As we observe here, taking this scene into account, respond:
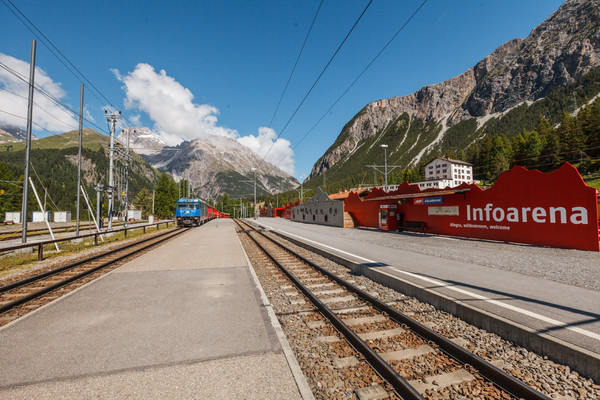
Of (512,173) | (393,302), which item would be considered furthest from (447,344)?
(512,173)

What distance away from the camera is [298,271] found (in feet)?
29.1

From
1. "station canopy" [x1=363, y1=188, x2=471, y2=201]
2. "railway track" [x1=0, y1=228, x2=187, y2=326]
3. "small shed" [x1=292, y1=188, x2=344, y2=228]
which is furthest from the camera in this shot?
"small shed" [x1=292, y1=188, x2=344, y2=228]

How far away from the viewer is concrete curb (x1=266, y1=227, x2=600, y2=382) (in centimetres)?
313

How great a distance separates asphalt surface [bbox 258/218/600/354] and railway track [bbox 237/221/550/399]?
1.51 m

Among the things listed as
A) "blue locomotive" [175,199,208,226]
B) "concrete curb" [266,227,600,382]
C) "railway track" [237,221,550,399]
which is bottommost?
"railway track" [237,221,550,399]

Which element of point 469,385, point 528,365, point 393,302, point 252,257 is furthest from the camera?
point 252,257

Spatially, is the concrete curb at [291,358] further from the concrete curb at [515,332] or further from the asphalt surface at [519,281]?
the asphalt surface at [519,281]

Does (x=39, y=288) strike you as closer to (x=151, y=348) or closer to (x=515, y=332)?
(x=151, y=348)

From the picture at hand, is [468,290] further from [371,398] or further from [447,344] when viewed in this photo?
[371,398]

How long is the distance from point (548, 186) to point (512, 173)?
1.86 meters

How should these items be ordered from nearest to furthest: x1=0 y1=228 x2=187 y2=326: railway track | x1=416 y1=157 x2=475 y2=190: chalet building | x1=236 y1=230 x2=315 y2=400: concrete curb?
x1=236 y1=230 x2=315 y2=400: concrete curb, x1=0 y1=228 x2=187 y2=326: railway track, x1=416 y1=157 x2=475 y2=190: chalet building

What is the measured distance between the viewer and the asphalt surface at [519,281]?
4.31m

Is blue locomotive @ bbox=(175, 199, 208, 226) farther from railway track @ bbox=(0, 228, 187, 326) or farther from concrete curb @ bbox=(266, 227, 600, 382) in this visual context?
concrete curb @ bbox=(266, 227, 600, 382)

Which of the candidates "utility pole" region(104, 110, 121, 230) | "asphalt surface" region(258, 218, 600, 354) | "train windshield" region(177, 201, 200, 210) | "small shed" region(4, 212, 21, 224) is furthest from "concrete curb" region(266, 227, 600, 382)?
"small shed" region(4, 212, 21, 224)
